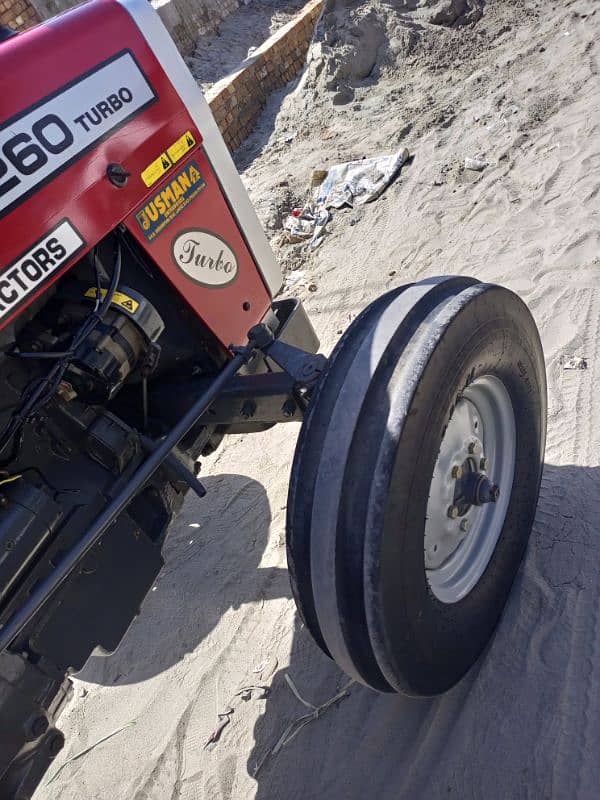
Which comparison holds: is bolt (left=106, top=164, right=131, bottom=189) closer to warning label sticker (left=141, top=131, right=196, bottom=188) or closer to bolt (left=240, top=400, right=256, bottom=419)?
warning label sticker (left=141, top=131, right=196, bottom=188)

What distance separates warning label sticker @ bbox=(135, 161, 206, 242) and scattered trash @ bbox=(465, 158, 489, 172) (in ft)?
11.0

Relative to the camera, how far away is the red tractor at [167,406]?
1.67 m

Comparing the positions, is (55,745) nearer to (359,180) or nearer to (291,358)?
(291,358)

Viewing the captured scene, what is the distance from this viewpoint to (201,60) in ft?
35.7

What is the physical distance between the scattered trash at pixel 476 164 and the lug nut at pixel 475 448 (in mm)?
3659

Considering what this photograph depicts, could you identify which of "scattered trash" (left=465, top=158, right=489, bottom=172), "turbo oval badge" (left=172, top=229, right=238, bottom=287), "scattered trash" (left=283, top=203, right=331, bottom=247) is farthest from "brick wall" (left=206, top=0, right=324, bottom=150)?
"turbo oval badge" (left=172, top=229, right=238, bottom=287)

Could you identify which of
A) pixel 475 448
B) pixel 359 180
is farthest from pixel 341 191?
pixel 475 448

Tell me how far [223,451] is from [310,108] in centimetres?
523

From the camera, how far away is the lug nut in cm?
207

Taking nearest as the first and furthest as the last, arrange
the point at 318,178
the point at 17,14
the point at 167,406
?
the point at 167,406, the point at 318,178, the point at 17,14

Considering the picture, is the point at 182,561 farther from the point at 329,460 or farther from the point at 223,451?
the point at 329,460

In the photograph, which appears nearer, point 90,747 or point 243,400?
point 243,400

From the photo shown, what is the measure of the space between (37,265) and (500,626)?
6.14 ft

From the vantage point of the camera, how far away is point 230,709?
2475 mm
